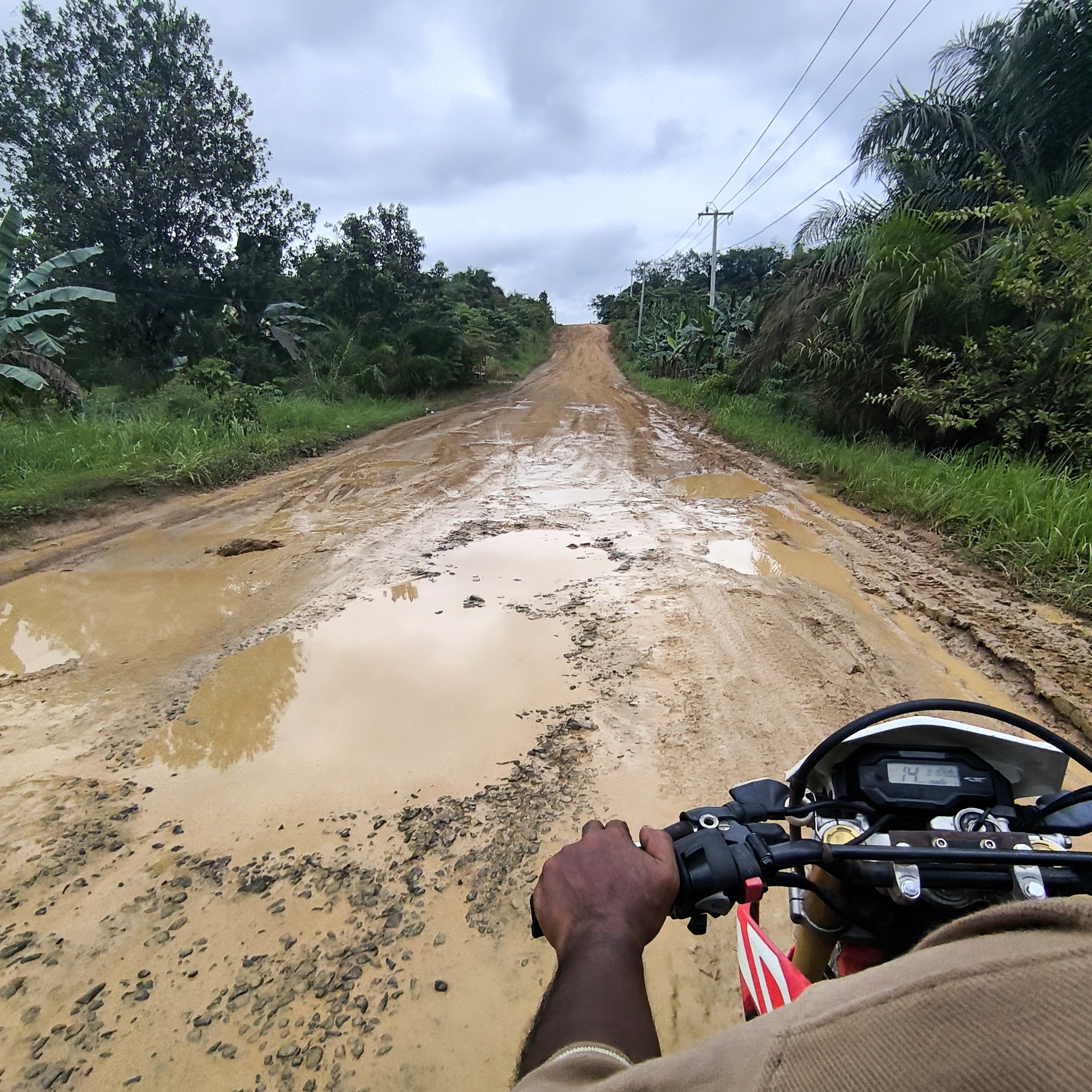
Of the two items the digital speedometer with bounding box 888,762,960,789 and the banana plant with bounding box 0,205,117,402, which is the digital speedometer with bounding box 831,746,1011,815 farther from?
the banana plant with bounding box 0,205,117,402

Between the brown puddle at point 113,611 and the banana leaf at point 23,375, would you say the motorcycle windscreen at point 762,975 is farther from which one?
the banana leaf at point 23,375

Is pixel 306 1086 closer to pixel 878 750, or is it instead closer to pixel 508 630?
pixel 878 750

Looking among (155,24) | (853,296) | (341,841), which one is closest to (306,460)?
(853,296)

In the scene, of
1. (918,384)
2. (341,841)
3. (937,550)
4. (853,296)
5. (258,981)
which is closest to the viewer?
(258,981)

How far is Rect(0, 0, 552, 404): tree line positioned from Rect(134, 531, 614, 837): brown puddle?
34.0 feet

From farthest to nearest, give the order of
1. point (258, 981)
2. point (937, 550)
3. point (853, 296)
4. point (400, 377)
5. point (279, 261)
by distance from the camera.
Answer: point (279, 261)
point (400, 377)
point (853, 296)
point (937, 550)
point (258, 981)

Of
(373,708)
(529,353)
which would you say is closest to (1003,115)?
(373,708)

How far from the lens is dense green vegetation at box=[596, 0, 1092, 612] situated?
581 cm

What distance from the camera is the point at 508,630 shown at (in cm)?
403

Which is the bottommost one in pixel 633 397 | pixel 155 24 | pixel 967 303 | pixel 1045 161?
pixel 633 397

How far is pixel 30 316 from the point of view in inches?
340

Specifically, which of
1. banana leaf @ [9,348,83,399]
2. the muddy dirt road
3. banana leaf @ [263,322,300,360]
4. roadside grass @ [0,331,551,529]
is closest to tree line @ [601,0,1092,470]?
the muddy dirt road

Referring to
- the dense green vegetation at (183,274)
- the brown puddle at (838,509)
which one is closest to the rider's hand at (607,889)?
the brown puddle at (838,509)

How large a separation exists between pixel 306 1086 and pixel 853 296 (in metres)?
9.54
